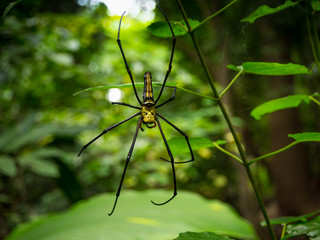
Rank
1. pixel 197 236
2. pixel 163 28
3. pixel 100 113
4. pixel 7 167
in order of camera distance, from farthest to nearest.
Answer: pixel 100 113, pixel 7 167, pixel 163 28, pixel 197 236

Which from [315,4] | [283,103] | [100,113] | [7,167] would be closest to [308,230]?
[283,103]

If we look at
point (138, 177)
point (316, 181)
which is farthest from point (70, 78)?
point (316, 181)

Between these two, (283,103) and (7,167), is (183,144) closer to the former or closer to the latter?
(283,103)

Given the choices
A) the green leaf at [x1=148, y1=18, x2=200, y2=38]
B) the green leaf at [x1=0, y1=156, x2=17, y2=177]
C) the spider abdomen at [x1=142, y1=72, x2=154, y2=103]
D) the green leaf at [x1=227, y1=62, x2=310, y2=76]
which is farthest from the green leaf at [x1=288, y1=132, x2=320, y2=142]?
the green leaf at [x1=0, y1=156, x2=17, y2=177]

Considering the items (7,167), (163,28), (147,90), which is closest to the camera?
(163,28)

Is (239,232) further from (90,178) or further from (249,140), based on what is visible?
(249,140)
